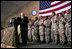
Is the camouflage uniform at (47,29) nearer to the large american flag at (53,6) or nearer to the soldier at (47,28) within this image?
the soldier at (47,28)

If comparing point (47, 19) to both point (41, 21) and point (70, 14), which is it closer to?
point (41, 21)

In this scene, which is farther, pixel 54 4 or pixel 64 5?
pixel 54 4

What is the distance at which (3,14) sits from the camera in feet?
28.5

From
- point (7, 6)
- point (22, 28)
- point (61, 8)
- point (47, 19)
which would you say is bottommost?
point (22, 28)

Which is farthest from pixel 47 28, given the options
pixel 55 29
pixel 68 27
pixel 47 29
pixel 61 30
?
pixel 68 27

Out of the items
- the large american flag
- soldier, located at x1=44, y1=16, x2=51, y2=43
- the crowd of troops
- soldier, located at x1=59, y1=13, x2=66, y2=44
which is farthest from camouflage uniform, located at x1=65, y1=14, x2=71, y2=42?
the large american flag

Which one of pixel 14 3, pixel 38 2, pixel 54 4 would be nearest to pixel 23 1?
pixel 14 3

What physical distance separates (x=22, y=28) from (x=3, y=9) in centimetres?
553

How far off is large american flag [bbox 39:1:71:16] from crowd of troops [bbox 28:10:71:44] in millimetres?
1268

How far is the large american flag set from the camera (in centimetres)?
468

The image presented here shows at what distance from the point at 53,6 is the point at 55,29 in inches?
90.8

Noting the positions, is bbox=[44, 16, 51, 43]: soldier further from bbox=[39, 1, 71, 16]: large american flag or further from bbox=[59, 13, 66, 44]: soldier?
bbox=[39, 1, 71, 16]: large american flag

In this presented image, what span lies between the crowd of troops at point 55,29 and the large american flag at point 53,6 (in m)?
1.27

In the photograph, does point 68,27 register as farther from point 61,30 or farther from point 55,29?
point 55,29
